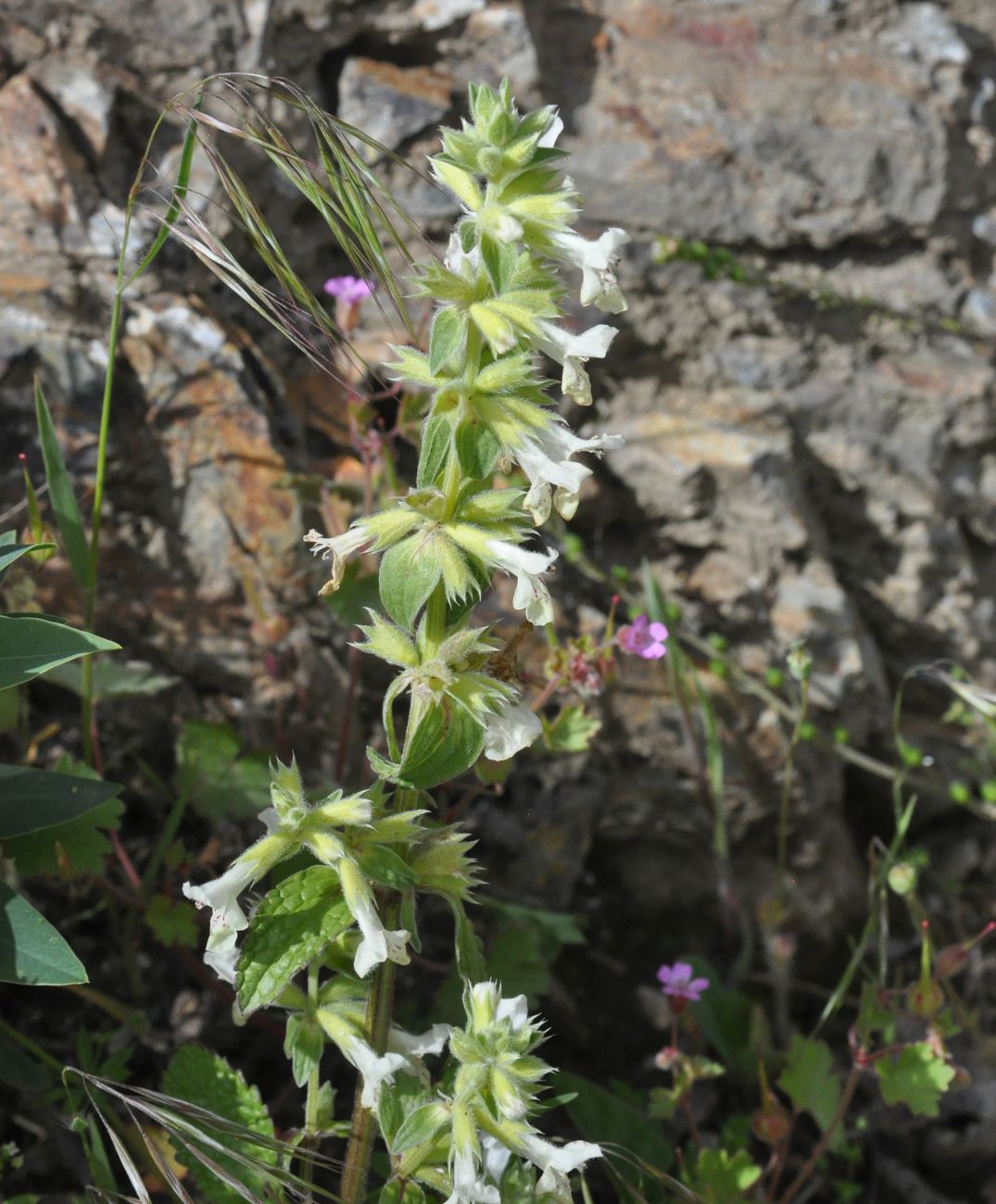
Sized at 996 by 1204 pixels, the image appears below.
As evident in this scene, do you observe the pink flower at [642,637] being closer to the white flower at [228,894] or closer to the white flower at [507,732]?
the white flower at [507,732]

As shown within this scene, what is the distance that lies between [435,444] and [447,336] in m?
0.12

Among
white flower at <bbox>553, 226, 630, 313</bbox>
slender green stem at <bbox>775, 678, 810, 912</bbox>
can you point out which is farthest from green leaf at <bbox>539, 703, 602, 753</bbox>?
white flower at <bbox>553, 226, 630, 313</bbox>

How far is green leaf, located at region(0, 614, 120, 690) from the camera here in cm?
142

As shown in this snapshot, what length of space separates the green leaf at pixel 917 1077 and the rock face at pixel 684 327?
2.39ft

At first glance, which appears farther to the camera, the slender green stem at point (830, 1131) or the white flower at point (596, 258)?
the slender green stem at point (830, 1131)

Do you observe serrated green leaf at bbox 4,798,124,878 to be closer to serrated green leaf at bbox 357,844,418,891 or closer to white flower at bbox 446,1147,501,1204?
serrated green leaf at bbox 357,844,418,891

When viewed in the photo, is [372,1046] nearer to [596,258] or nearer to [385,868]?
[385,868]

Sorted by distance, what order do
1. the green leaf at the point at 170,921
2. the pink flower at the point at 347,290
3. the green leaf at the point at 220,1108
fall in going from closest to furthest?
the green leaf at the point at 220,1108 < the green leaf at the point at 170,921 < the pink flower at the point at 347,290

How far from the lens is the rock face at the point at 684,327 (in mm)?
2400

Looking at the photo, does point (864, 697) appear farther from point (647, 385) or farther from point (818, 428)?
point (647, 385)

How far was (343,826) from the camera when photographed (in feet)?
4.26

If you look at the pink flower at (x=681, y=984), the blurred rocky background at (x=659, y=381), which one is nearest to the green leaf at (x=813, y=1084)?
the pink flower at (x=681, y=984)

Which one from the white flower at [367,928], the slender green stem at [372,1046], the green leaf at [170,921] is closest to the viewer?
the white flower at [367,928]

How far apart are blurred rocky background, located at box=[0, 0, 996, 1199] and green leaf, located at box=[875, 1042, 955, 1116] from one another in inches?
28.1
